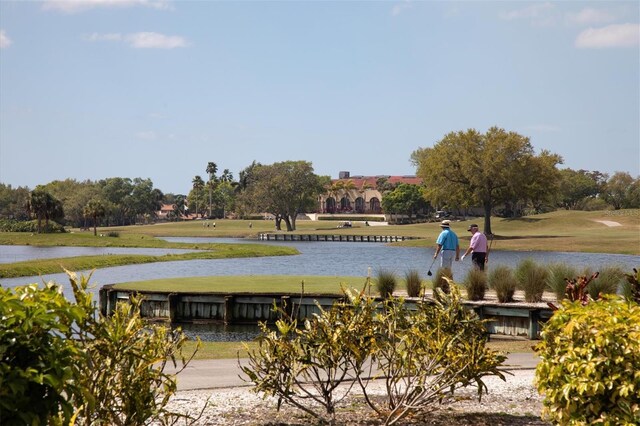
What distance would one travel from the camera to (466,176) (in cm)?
9800

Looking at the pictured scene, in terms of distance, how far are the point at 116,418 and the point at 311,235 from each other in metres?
111

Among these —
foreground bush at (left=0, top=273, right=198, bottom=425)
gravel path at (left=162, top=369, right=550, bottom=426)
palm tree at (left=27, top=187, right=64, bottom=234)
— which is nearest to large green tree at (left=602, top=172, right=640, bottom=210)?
palm tree at (left=27, top=187, right=64, bottom=234)

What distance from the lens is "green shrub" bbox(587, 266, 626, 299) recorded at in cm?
2089

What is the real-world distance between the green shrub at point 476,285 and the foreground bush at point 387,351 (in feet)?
44.3

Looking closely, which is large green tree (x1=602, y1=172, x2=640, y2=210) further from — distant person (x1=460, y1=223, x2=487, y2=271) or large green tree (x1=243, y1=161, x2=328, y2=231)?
distant person (x1=460, y1=223, x2=487, y2=271)

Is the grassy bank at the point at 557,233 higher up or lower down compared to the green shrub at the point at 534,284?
lower down

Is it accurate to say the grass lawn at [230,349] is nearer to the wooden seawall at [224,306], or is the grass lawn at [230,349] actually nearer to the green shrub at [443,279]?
the green shrub at [443,279]

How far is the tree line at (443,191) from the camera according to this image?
9681 cm

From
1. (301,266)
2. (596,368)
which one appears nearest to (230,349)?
(596,368)

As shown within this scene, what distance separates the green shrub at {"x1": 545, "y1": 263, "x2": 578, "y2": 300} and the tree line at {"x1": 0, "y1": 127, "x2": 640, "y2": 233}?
72.5 m

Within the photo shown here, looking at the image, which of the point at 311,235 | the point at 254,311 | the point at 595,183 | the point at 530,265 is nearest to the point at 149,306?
the point at 254,311

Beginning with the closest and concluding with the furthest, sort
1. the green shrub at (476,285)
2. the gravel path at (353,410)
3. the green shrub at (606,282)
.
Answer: the gravel path at (353,410)
the green shrub at (606,282)
the green shrub at (476,285)

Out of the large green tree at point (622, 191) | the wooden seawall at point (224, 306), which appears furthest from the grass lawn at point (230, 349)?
the large green tree at point (622, 191)

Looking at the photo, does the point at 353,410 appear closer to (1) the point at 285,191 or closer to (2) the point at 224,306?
(2) the point at 224,306
